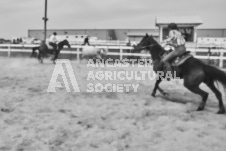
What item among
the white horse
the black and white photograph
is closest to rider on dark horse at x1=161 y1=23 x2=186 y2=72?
the black and white photograph

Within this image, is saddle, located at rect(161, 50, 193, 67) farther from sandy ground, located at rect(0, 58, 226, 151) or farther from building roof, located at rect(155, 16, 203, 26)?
building roof, located at rect(155, 16, 203, 26)

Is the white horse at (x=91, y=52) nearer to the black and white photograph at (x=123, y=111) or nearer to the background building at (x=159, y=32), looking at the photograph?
the black and white photograph at (x=123, y=111)

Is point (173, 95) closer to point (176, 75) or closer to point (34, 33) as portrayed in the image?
point (176, 75)

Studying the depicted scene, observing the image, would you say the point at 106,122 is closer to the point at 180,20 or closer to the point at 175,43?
the point at 175,43

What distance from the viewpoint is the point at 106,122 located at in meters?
5.12

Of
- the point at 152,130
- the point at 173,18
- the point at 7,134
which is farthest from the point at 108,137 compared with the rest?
the point at 173,18

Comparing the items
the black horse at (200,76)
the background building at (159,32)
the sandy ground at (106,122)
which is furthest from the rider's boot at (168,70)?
the background building at (159,32)

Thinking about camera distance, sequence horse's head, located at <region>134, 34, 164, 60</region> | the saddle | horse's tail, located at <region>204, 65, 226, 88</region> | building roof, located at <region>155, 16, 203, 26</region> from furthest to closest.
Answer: building roof, located at <region>155, 16, 203, 26</region>
horse's head, located at <region>134, 34, 164, 60</region>
the saddle
horse's tail, located at <region>204, 65, 226, 88</region>

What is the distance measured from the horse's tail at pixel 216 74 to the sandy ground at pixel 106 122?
77cm

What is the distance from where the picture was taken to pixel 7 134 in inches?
173

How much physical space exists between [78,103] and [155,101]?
202 cm

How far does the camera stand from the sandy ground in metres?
4.08

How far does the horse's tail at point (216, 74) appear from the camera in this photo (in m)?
5.92

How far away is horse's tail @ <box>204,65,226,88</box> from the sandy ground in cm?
77
